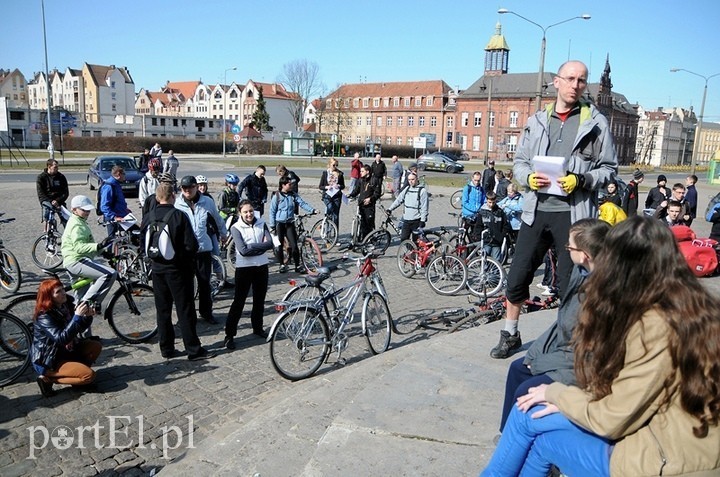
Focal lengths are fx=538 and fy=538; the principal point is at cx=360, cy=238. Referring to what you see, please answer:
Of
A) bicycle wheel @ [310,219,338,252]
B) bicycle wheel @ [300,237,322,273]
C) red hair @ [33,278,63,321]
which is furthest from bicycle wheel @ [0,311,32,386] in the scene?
bicycle wheel @ [310,219,338,252]

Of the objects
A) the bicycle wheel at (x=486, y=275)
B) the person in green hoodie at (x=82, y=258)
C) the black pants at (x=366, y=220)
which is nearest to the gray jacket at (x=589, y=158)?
the person in green hoodie at (x=82, y=258)

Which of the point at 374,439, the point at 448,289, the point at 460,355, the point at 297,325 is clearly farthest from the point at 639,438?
the point at 448,289

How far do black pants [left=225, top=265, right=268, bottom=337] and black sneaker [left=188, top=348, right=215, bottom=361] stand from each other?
0.36 m

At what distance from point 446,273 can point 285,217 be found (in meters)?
3.27

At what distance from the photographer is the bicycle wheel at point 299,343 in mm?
5707

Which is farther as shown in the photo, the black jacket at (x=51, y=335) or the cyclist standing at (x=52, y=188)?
the cyclist standing at (x=52, y=188)

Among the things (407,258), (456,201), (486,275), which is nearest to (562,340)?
(486,275)

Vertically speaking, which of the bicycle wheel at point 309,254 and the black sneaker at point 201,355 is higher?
the bicycle wheel at point 309,254

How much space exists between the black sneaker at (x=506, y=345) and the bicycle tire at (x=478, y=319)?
196 cm

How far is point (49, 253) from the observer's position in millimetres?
10477

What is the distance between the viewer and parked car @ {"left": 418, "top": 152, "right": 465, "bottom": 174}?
159ft

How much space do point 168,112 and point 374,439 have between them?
142 metres

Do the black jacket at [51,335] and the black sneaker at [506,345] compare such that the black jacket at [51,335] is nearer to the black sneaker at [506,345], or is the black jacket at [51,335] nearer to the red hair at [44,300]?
the red hair at [44,300]

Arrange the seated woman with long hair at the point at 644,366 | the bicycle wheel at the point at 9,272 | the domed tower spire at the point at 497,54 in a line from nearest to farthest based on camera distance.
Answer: the seated woman with long hair at the point at 644,366
the bicycle wheel at the point at 9,272
the domed tower spire at the point at 497,54
